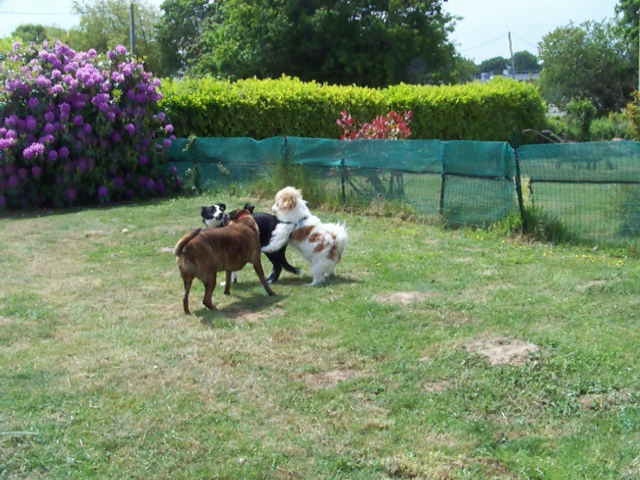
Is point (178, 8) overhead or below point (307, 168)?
overhead

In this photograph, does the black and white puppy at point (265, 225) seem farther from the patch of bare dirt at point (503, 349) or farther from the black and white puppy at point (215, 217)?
the patch of bare dirt at point (503, 349)

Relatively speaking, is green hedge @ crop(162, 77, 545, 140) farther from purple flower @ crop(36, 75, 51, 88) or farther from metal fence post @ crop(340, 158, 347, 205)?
metal fence post @ crop(340, 158, 347, 205)

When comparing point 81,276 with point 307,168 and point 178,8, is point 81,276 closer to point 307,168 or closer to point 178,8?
point 307,168

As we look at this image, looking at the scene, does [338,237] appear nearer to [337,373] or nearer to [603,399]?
[337,373]

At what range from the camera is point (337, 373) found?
5641mm

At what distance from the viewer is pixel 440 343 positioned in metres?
6.11

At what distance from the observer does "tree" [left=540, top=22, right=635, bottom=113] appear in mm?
48531

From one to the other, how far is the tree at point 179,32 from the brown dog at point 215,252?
40.3m

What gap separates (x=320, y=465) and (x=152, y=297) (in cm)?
434

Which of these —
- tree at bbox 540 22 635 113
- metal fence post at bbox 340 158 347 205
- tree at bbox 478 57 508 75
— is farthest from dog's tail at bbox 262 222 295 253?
tree at bbox 478 57 508 75

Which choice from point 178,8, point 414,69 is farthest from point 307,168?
point 178,8

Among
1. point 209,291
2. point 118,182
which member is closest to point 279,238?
point 209,291

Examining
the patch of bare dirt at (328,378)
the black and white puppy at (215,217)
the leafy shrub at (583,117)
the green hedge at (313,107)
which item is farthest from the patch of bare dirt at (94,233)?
the leafy shrub at (583,117)

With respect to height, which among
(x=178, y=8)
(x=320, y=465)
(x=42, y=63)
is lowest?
(x=320, y=465)
